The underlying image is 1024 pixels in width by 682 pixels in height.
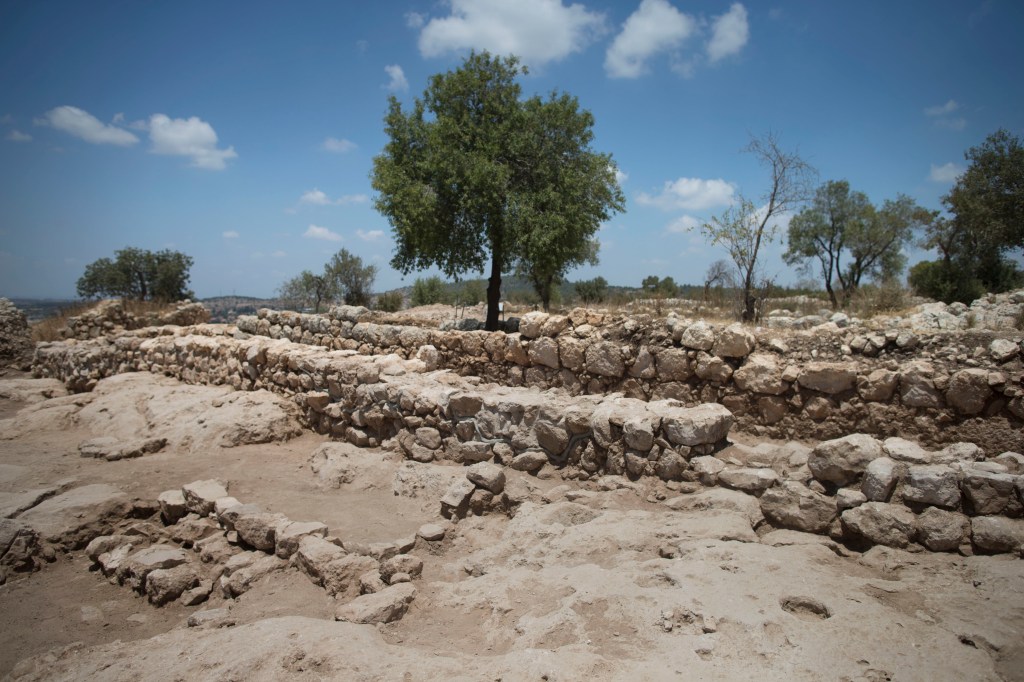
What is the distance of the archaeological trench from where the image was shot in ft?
10.3

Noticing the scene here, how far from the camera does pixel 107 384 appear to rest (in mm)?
11164

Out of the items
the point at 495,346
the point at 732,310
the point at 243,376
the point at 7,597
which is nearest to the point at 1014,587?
the point at 495,346

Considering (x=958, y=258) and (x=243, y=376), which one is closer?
(x=243, y=376)

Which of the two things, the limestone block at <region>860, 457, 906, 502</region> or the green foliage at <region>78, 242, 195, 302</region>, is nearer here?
the limestone block at <region>860, 457, 906, 502</region>

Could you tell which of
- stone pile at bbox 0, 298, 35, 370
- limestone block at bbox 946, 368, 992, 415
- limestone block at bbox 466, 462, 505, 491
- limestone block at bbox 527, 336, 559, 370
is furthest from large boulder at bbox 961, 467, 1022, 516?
stone pile at bbox 0, 298, 35, 370

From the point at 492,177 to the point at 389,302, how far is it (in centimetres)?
1827

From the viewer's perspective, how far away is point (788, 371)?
17.7 ft

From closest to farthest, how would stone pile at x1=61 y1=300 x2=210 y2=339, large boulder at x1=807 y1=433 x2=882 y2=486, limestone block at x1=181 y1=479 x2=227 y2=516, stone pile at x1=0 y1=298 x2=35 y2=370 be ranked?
1. large boulder at x1=807 y1=433 x2=882 y2=486
2. limestone block at x1=181 y1=479 x2=227 y2=516
3. stone pile at x1=61 y1=300 x2=210 y2=339
4. stone pile at x1=0 y1=298 x2=35 y2=370

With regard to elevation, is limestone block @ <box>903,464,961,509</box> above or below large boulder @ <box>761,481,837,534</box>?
above

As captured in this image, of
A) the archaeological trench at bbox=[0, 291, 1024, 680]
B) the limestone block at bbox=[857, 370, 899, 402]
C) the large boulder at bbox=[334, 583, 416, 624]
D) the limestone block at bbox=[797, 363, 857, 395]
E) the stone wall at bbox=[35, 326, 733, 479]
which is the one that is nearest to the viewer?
the archaeological trench at bbox=[0, 291, 1024, 680]

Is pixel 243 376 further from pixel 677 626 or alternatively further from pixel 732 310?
pixel 732 310

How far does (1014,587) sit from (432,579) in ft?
12.2

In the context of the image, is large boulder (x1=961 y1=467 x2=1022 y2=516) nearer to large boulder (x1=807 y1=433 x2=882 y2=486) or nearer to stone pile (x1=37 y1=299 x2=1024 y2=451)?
large boulder (x1=807 y1=433 x2=882 y2=486)

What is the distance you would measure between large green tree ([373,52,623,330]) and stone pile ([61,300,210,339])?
6911mm
